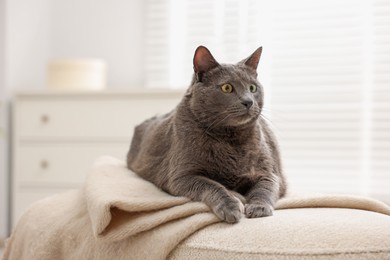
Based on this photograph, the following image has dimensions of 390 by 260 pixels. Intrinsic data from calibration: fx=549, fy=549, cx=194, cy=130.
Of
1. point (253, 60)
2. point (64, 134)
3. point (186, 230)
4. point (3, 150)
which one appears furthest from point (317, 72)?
point (186, 230)

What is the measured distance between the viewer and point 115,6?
3.63 meters

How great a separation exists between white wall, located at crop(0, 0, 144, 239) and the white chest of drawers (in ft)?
1.27

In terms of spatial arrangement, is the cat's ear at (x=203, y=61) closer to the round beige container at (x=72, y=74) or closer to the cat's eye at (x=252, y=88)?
the cat's eye at (x=252, y=88)

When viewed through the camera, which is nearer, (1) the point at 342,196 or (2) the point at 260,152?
(1) the point at 342,196

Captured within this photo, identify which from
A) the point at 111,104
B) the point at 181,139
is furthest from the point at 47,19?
the point at 181,139

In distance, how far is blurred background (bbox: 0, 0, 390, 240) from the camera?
325 cm

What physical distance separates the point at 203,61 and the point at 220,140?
0.64 ft

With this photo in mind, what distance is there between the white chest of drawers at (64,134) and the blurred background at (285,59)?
139 mm

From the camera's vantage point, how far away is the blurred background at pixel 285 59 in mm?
3254

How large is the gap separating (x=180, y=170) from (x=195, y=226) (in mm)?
277

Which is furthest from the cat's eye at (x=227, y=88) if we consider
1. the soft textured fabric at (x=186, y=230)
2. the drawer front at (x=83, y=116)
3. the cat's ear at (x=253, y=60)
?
the drawer front at (x=83, y=116)

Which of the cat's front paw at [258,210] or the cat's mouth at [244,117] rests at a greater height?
the cat's mouth at [244,117]

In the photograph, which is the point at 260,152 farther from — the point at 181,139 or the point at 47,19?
the point at 47,19

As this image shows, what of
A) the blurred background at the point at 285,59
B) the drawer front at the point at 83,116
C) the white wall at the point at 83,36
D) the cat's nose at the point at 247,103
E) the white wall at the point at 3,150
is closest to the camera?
the cat's nose at the point at 247,103
